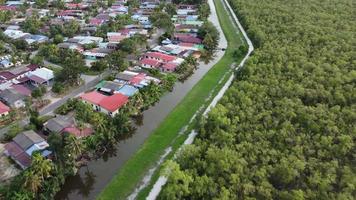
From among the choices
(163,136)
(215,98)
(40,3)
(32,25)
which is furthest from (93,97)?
(40,3)

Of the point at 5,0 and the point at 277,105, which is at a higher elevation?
the point at 277,105

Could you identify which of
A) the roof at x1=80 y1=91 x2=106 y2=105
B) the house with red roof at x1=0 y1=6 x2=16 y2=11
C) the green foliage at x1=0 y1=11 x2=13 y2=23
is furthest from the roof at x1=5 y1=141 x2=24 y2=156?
the house with red roof at x1=0 y1=6 x2=16 y2=11

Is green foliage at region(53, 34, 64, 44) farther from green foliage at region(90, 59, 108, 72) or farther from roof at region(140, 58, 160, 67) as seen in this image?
roof at region(140, 58, 160, 67)

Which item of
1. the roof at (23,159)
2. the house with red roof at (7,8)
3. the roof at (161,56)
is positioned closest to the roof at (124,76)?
the roof at (161,56)

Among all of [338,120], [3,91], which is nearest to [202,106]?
[338,120]

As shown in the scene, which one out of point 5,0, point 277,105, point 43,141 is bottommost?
point 5,0

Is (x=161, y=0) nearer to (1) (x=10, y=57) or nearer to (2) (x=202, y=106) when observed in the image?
(1) (x=10, y=57)
